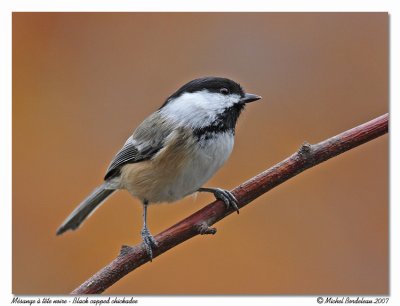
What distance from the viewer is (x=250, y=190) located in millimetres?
1509

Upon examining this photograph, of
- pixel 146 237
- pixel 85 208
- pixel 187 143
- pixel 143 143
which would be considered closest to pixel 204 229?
pixel 146 237

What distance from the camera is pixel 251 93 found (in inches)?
73.5

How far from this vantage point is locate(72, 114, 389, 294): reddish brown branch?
4.53ft

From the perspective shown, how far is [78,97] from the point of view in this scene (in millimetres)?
1932

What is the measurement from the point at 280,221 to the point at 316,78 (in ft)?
1.89

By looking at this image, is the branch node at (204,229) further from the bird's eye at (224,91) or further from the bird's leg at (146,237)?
the bird's eye at (224,91)

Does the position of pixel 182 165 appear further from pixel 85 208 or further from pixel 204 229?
pixel 85 208

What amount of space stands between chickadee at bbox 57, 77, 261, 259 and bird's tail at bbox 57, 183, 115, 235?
0.24 metres

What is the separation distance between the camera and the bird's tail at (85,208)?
2.04 m

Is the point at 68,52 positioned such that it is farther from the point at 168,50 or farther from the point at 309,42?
the point at 309,42

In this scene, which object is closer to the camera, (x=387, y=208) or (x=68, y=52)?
(x=387, y=208)

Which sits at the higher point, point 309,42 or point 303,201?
point 309,42
